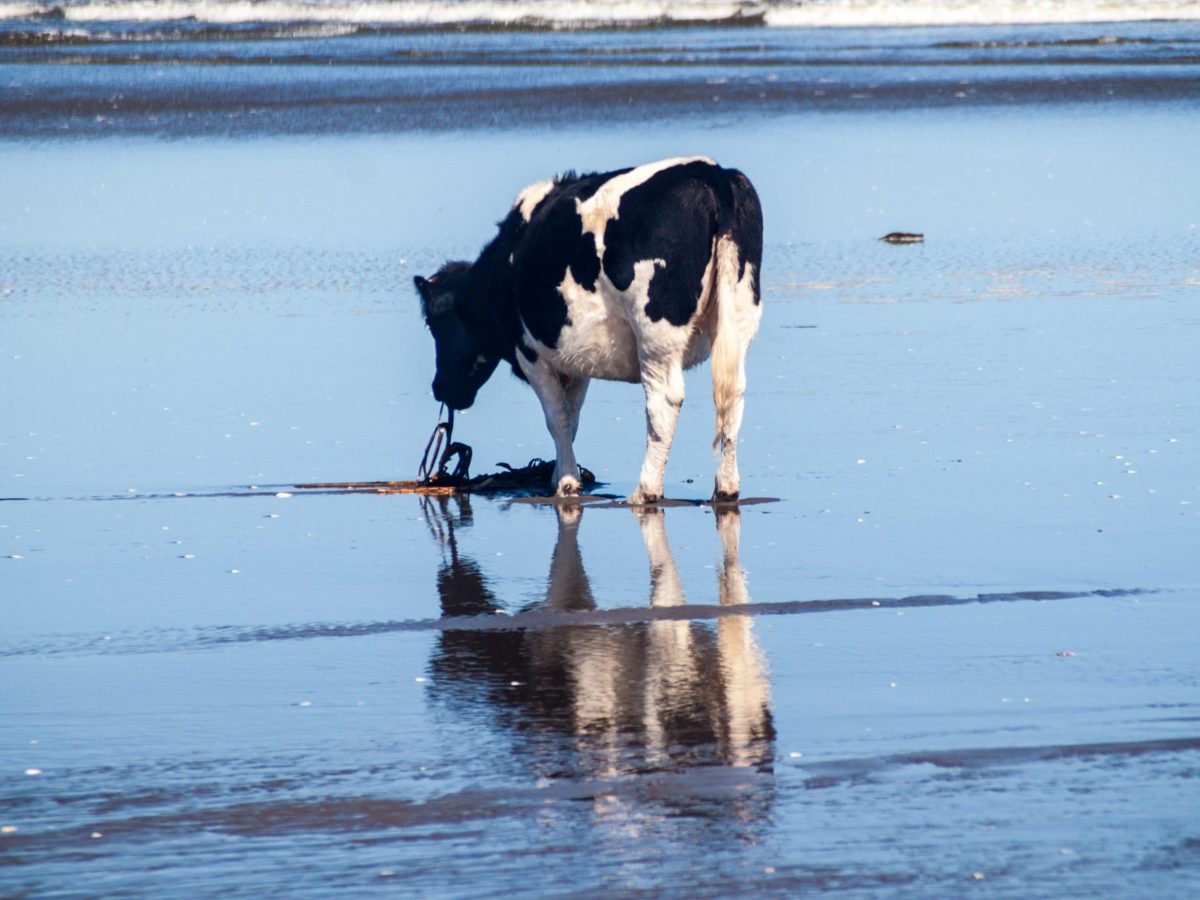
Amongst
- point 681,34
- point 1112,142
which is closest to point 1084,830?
point 1112,142

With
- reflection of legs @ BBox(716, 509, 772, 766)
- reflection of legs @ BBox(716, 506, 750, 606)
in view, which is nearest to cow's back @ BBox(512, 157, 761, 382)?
reflection of legs @ BBox(716, 506, 750, 606)

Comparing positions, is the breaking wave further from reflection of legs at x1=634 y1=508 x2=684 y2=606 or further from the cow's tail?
reflection of legs at x1=634 y1=508 x2=684 y2=606

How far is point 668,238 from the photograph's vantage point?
329 inches

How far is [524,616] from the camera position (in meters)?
6.73

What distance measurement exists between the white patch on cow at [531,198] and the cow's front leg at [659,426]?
0.99m

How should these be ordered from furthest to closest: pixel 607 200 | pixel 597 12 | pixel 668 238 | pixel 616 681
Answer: pixel 597 12
pixel 607 200
pixel 668 238
pixel 616 681

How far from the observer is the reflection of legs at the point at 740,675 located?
5.33m

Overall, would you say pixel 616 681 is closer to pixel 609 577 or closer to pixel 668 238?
pixel 609 577

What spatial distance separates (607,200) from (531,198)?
1.98 ft

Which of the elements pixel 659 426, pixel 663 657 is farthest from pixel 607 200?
pixel 663 657

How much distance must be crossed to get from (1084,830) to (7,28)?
4077 cm

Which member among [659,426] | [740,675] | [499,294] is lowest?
[740,675]

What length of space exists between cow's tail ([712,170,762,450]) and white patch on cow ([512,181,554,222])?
96 cm

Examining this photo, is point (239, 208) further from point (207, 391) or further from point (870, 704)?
point (870, 704)
